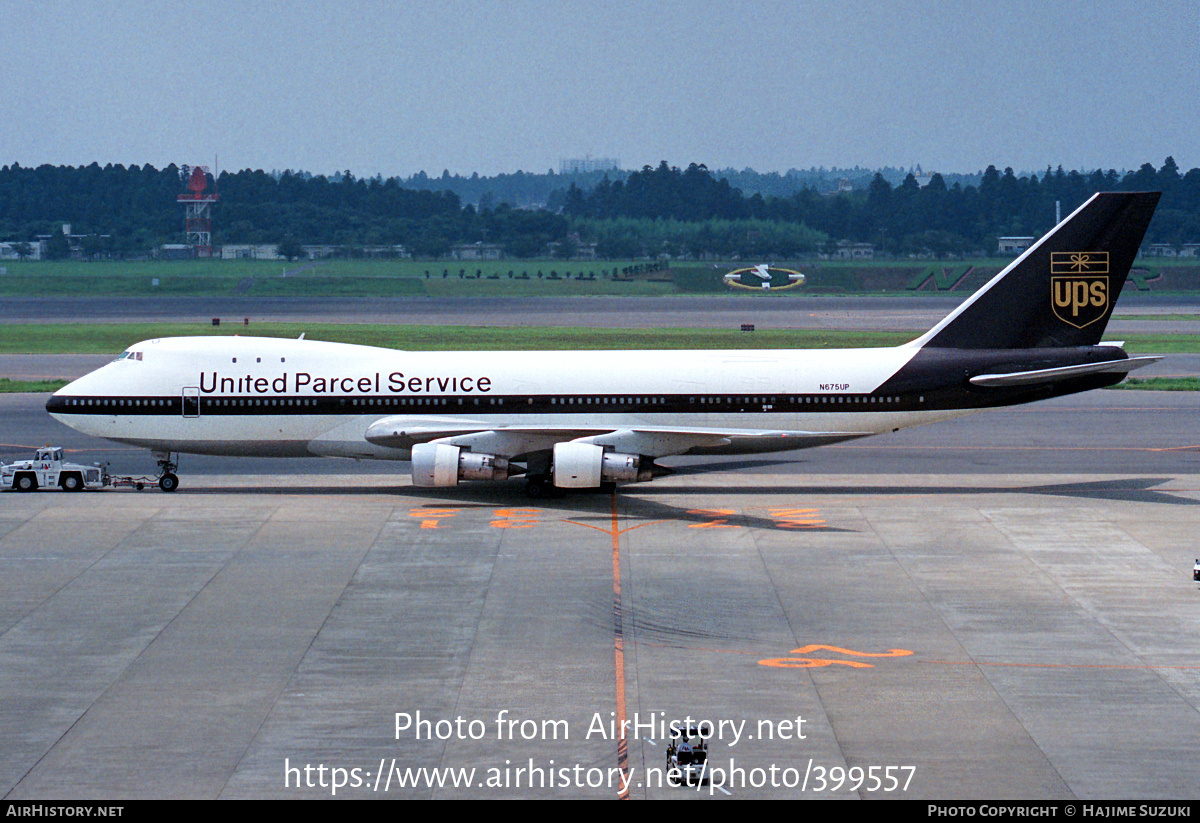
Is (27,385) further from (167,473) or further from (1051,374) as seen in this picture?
(1051,374)

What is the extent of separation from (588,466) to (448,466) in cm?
404

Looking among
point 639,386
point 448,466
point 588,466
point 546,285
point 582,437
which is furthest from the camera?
point 546,285

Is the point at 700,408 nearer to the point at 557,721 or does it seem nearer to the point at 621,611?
the point at 621,611

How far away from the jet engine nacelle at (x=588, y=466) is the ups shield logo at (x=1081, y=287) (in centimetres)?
1409

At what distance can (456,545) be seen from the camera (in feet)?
110

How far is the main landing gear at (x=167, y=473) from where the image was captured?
1612 inches

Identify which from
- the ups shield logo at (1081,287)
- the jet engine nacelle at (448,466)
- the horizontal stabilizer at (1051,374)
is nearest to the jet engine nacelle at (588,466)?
the jet engine nacelle at (448,466)

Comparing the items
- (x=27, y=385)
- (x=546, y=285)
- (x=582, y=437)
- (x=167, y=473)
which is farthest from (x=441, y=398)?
(x=546, y=285)

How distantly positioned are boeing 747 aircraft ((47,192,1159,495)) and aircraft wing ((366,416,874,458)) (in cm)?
10

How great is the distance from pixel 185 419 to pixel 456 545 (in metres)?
11.6

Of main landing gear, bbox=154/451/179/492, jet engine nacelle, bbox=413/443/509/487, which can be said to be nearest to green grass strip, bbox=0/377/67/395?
main landing gear, bbox=154/451/179/492

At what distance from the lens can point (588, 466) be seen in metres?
37.3

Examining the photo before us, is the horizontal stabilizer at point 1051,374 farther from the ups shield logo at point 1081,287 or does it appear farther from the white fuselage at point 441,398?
the white fuselage at point 441,398
